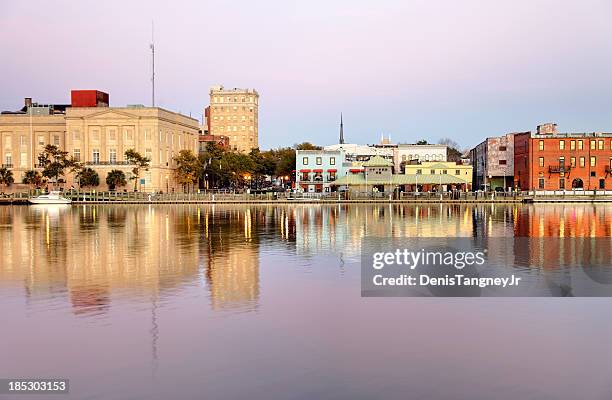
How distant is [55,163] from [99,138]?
11.6m

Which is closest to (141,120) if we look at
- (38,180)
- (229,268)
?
(38,180)

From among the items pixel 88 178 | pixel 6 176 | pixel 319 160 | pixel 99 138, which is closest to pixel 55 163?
pixel 88 178

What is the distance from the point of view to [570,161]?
109m

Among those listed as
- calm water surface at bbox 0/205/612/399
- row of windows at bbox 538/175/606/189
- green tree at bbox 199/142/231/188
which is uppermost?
green tree at bbox 199/142/231/188

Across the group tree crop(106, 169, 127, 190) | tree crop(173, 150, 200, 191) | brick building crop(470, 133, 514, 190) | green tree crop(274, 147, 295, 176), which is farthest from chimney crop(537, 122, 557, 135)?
tree crop(106, 169, 127, 190)

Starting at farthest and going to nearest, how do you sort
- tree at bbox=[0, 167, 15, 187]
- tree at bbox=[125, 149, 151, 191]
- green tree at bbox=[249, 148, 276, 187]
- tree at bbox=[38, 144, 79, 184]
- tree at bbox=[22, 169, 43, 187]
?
green tree at bbox=[249, 148, 276, 187] → tree at bbox=[0, 167, 15, 187] → tree at bbox=[22, 169, 43, 187] → tree at bbox=[38, 144, 79, 184] → tree at bbox=[125, 149, 151, 191]

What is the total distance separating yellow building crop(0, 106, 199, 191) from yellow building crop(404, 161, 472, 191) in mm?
45366

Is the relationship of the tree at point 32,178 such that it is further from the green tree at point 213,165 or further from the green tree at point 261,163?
the green tree at point 261,163

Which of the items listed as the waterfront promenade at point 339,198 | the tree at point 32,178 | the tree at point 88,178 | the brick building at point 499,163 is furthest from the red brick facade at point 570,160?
the tree at point 32,178

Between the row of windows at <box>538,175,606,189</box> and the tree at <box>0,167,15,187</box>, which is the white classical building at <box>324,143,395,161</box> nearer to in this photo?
the row of windows at <box>538,175,606,189</box>

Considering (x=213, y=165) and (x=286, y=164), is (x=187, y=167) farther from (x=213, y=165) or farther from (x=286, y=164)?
(x=286, y=164)

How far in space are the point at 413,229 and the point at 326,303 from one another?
92.9 feet

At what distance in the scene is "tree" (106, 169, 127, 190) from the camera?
380ft

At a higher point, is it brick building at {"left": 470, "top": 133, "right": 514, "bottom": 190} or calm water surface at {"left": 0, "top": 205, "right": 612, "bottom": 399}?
brick building at {"left": 470, "top": 133, "right": 514, "bottom": 190}
